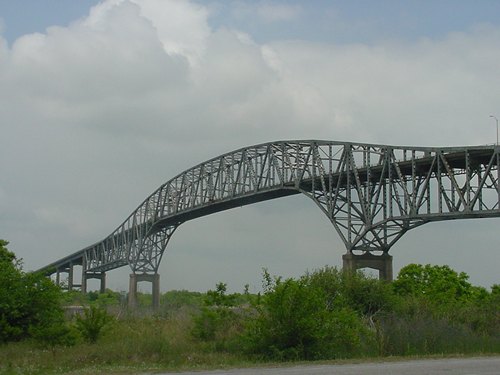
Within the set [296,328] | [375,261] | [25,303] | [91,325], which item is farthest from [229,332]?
[375,261]

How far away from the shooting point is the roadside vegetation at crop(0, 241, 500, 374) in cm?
2572

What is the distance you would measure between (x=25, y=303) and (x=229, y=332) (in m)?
8.49

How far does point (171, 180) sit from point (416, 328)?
73.4 m

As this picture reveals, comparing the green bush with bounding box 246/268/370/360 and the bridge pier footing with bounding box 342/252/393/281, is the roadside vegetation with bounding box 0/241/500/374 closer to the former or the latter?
the green bush with bounding box 246/268/370/360

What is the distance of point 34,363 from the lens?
24.6m

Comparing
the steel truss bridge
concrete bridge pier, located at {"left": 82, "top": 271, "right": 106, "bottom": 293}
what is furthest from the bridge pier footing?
concrete bridge pier, located at {"left": 82, "top": 271, "right": 106, "bottom": 293}

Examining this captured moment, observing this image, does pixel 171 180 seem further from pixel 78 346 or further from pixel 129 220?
pixel 78 346

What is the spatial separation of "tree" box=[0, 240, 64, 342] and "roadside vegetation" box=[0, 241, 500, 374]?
0.04 meters

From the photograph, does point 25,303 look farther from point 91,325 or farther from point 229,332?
point 229,332

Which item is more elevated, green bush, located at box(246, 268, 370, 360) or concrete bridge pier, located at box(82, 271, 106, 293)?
concrete bridge pier, located at box(82, 271, 106, 293)

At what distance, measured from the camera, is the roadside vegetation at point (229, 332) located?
84.4ft

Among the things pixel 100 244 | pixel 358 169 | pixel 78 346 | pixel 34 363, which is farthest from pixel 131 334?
pixel 100 244

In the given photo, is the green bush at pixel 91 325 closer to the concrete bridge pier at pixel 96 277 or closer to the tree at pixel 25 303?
the tree at pixel 25 303

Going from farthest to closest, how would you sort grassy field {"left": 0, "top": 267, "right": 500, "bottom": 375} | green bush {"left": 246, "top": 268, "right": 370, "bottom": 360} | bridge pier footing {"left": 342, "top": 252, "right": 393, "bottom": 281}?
bridge pier footing {"left": 342, "top": 252, "right": 393, "bottom": 281}, green bush {"left": 246, "top": 268, "right": 370, "bottom": 360}, grassy field {"left": 0, "top": 267, "right": 500, "bottom": 375}
